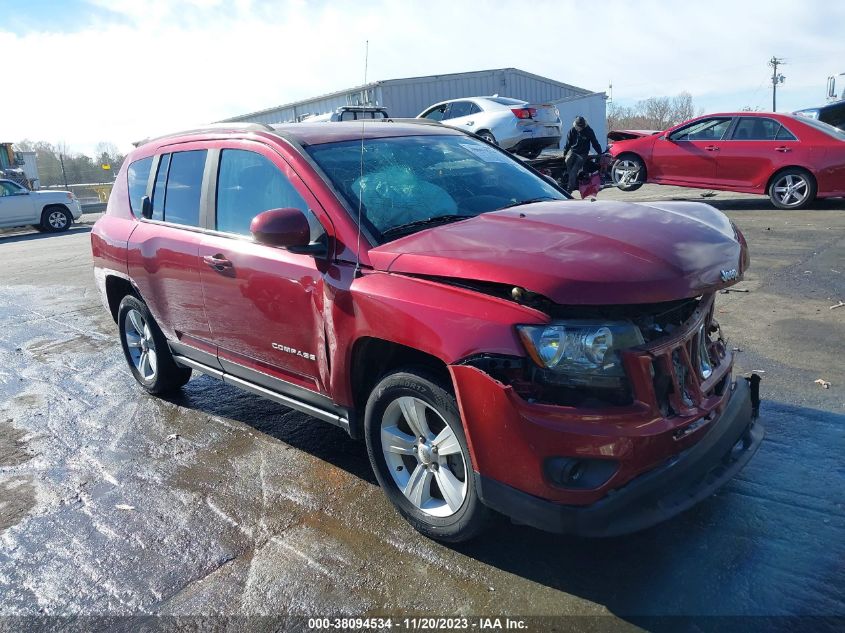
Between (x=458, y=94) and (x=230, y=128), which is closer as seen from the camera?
(x=230, y=128)

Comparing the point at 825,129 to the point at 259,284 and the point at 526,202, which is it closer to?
the point at 526,202

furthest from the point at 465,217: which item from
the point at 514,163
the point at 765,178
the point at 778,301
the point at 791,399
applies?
the point at 765,178

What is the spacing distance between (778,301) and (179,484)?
5.33 meters

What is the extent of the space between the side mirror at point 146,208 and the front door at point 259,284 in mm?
958

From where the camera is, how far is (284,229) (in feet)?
10.7

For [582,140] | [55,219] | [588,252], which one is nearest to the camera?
[588,252]

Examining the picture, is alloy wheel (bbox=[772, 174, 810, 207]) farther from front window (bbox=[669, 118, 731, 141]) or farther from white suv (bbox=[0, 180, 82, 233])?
→ white suv (bbox=[0, 180, 82, 233])

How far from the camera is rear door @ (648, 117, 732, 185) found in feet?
38.2

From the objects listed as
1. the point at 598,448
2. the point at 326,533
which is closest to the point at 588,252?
the point at 598,448

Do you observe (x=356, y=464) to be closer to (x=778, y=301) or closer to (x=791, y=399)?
(x=791, y=399)

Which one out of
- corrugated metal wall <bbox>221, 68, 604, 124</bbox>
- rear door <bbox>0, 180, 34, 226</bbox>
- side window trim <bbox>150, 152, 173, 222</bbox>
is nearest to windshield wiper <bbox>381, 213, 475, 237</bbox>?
side window trim <bbox>150, 152, 173, 222</bbox>

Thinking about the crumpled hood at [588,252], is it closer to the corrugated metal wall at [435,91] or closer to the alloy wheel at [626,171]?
the alloy wheel at [626,171]

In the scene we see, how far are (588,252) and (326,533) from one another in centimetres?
179

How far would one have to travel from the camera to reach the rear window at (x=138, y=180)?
497 cm
